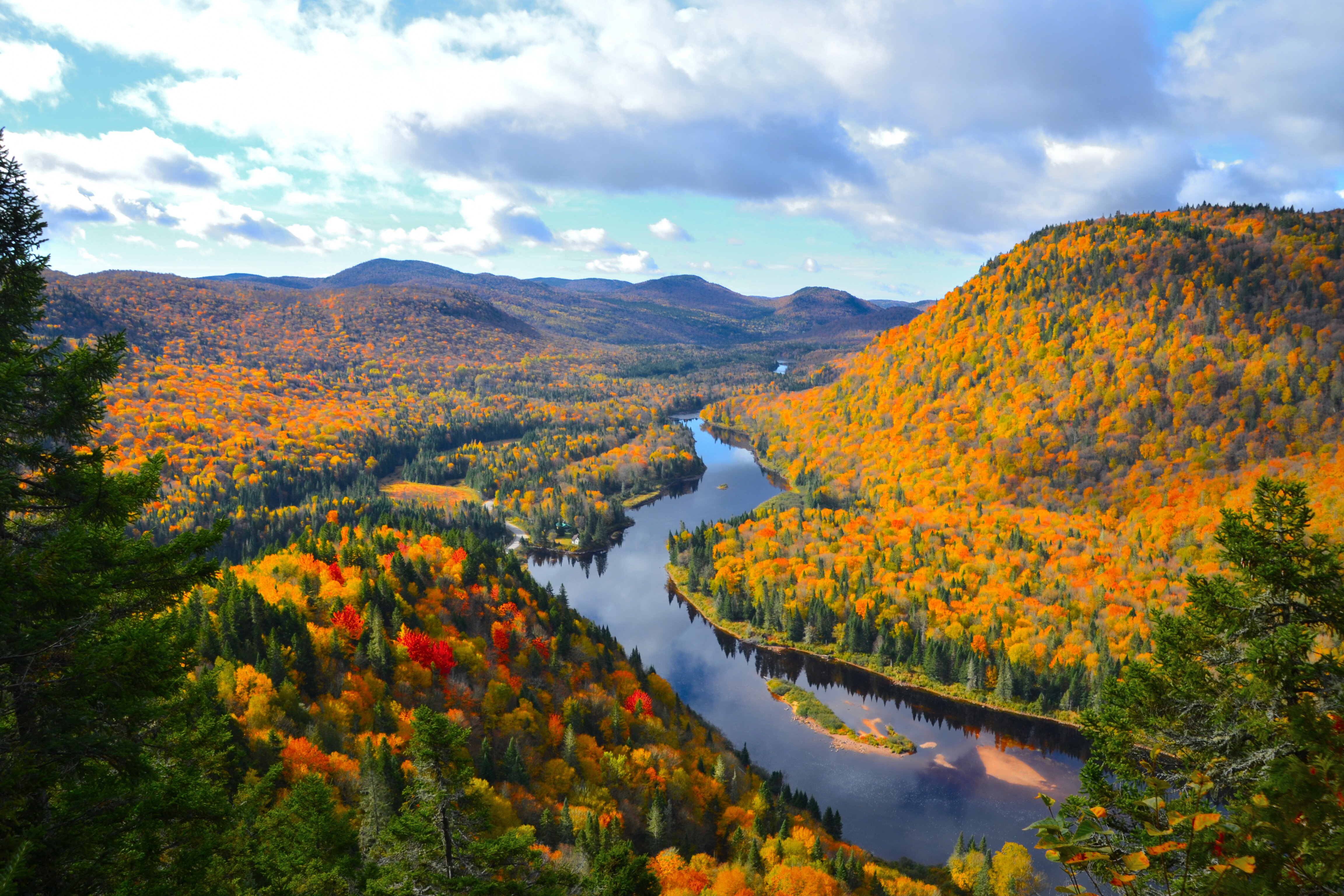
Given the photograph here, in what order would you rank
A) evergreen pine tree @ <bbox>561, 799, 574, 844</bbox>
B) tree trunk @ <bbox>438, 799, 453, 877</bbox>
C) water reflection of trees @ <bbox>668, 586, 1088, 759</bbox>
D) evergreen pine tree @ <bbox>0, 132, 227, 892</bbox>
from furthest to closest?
water reflection of trees @ <bbox>668, 586, 1088, 759</bbox> < evergreen pine tree @ <bbox>561, 799, 574, 844</bbox> < tree trunk @ <bbox>438, 799, 453, 877</bbox> < evergreen pine tree @ <bbox>0, 132, 227, 892</bbox>

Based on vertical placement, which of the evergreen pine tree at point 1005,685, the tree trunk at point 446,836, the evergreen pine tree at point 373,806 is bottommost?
the evergreen pine tree at point 1005,685

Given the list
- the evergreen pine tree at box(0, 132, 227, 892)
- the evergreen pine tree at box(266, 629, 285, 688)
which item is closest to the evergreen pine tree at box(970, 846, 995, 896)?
the evergreen pine tree at box(0, 132, 227, 892)

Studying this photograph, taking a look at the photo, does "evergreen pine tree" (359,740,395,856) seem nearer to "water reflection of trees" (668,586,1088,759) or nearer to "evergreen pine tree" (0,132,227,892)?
"evergreen pine tree" (0,132,227,892)

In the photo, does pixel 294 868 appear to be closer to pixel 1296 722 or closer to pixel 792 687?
pixel 1296 722

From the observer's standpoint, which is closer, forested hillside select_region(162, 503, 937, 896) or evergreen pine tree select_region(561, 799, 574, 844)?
forested hillside select_region(162, 503, 937, 896)

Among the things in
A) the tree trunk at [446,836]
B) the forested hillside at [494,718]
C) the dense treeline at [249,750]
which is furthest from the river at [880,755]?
the tree trunk at [446,836]

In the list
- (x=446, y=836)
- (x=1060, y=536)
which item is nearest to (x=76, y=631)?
(x=446, y=836)

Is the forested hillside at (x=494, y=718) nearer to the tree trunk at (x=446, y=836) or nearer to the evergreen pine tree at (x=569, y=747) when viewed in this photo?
the evergreen pine tree at (x=569, y=747)
